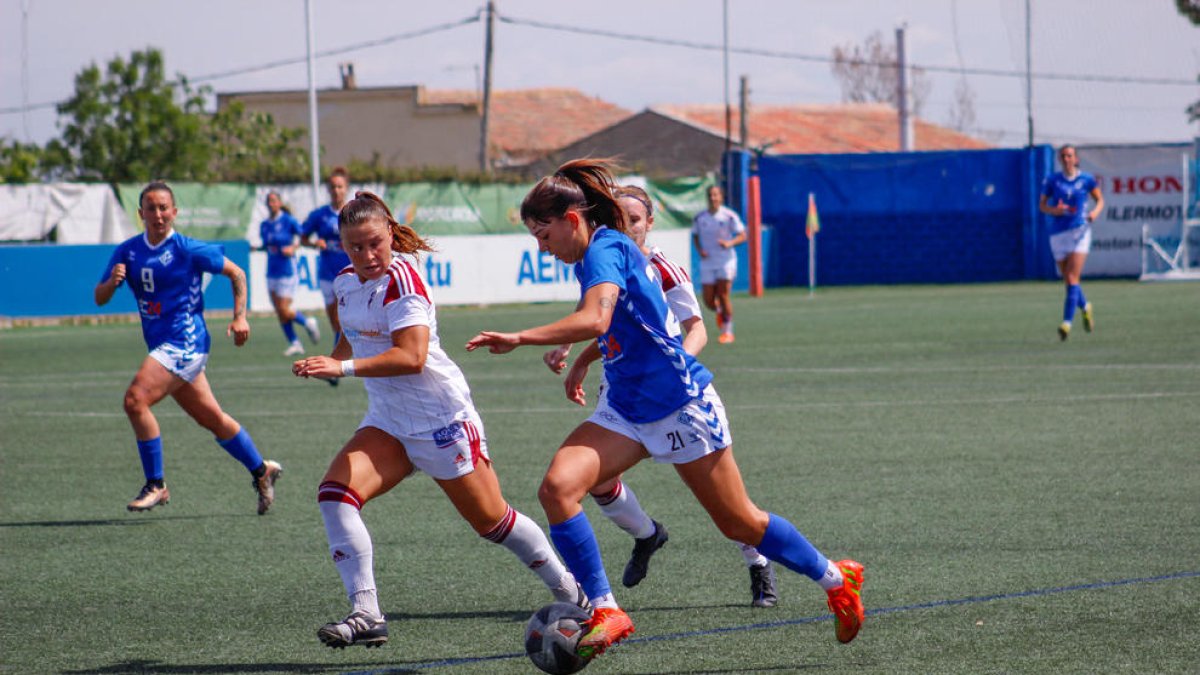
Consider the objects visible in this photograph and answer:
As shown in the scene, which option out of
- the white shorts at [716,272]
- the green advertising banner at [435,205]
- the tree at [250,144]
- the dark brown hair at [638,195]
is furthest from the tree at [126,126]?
the dark brown hair at [638,195]

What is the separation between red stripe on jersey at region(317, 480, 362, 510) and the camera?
6.11m

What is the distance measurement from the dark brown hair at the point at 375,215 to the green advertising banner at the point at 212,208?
2548 centimetres

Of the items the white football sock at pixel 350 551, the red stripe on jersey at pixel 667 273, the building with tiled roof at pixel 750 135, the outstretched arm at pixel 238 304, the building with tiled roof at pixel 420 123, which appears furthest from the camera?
the building with tiled roof at pixel 420 123

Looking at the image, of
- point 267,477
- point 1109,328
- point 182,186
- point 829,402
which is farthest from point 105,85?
point 267,477

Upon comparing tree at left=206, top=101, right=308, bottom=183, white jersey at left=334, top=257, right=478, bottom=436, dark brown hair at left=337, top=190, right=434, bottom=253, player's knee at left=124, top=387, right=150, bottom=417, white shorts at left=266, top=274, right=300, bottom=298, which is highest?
tree at left=206, top=101, right=308, bottom=183

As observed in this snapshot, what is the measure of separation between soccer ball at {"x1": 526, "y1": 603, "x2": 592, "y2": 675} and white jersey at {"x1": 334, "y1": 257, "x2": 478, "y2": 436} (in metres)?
0.89

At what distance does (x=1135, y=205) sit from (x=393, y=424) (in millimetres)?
36765

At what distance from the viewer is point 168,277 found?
9914mm

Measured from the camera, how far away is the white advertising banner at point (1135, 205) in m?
40.0

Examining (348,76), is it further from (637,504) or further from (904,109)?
(637,504)

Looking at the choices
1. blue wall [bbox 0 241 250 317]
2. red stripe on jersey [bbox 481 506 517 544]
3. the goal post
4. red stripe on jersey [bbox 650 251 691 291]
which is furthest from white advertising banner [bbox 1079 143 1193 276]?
red stripe on jersey [bbox 481 506 517 544]

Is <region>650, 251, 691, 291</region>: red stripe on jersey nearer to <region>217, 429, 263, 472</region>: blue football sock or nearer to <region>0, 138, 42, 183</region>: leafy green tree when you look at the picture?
<region>217, 429, 263, 472</region>: blue football sock

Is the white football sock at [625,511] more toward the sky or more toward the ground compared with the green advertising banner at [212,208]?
more toward the ground

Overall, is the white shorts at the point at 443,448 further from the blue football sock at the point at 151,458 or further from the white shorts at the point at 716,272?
the white shorts at the point at 716,272
